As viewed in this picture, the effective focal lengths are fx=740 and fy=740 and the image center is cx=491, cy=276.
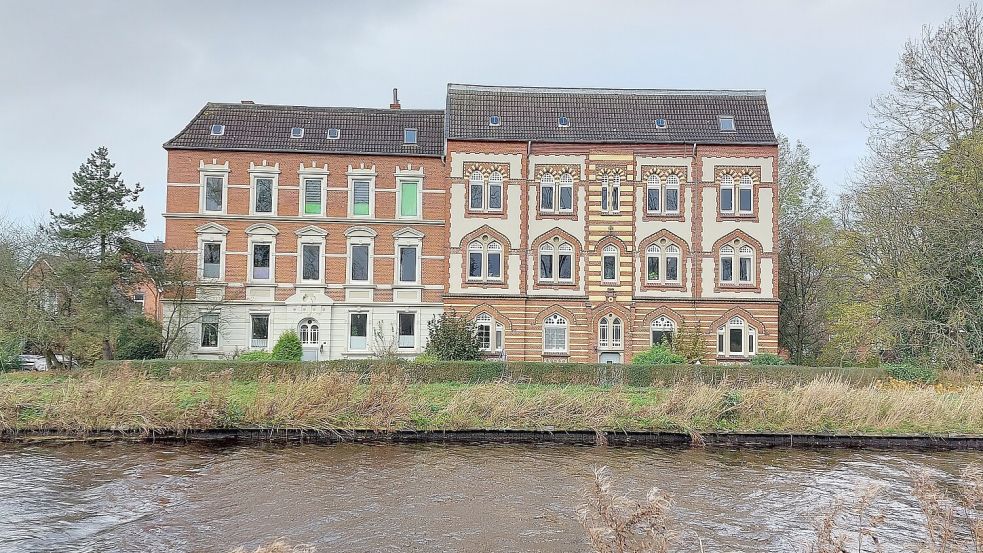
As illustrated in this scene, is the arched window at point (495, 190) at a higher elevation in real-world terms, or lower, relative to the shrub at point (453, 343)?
higher

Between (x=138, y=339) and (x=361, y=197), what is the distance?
10155mm

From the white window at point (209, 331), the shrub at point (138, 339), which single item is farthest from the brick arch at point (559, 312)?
the shrub at point (138, 339)

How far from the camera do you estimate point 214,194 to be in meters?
30.3

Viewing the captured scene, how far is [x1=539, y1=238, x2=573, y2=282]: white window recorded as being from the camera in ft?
98.2

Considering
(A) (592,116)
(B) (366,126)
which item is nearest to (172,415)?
(B) (366,126)

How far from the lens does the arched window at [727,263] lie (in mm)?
29877

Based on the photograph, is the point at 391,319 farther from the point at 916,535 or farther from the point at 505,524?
the point at 916,535

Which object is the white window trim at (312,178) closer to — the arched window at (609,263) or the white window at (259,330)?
the white window at (259,330)

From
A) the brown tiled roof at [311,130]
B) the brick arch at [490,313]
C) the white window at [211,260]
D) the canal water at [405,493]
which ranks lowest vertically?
the canal water at [405,493]

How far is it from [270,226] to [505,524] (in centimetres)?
2274

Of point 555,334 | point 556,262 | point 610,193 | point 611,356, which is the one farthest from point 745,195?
point 555,334

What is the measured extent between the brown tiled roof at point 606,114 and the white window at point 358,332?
27.4 feet

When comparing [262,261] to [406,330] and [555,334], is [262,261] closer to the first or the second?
[406,330]

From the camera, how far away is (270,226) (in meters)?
30.5
